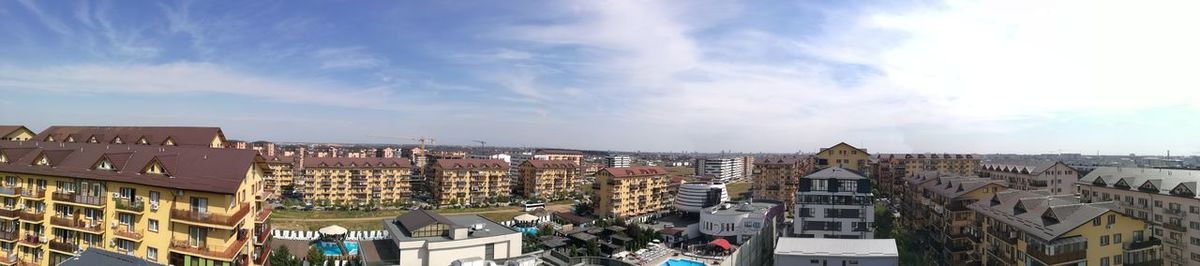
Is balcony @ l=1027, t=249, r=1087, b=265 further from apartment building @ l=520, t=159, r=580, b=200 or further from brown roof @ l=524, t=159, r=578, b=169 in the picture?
brown roof @ l=524, t=159, r=578, b=169

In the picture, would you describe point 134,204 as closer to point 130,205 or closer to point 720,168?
point 130,205

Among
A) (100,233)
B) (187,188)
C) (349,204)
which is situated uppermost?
(187,188)

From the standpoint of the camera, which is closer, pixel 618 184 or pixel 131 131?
pixel 131 131

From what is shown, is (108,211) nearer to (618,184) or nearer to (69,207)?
(69,207)

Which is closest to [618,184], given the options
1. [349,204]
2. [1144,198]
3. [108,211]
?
[349,204]

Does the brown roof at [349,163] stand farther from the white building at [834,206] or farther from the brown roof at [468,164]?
the white building at [834,206]

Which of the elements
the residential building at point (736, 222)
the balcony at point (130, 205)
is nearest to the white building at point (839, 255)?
the residential building at point (736, 222)
